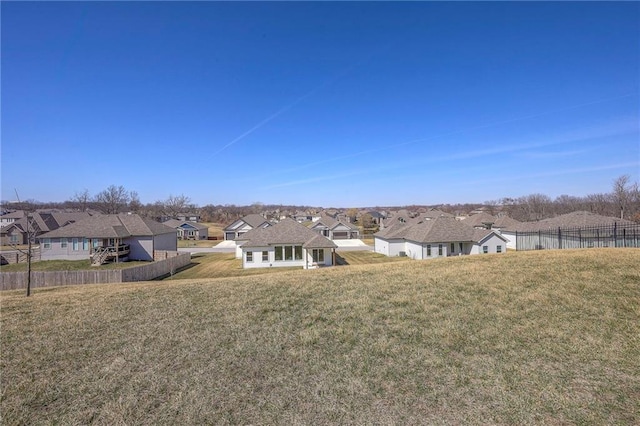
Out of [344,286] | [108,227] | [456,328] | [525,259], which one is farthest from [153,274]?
[525,259]

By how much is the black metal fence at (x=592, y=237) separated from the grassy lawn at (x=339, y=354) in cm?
1668

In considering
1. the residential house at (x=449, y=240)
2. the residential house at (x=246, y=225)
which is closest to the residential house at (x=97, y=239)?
the residential house at (x=246, y=225)

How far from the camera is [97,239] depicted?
33312mm

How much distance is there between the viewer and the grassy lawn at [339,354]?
463 cm

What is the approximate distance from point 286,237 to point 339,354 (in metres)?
23.9

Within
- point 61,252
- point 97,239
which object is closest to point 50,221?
point 61,252

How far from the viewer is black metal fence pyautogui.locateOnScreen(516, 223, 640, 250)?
22688mm

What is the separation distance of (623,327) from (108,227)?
41.1m

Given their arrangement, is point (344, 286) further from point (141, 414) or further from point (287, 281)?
point (141, 414)

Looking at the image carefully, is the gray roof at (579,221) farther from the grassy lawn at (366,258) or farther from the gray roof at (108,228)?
the gray roof at (108,228)

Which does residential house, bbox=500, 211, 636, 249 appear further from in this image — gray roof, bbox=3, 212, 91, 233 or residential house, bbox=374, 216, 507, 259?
gray roof, bbox=3, 212, 91, 233

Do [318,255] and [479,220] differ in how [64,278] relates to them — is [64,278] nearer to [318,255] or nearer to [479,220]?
[318,255]

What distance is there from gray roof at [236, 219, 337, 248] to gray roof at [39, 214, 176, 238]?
13327 mm

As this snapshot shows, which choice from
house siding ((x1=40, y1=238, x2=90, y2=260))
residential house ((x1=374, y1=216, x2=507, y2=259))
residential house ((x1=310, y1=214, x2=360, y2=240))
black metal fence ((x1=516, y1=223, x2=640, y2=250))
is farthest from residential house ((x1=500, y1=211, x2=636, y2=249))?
house siding ((x1=40, y1=238, x2=90, y2=260))
